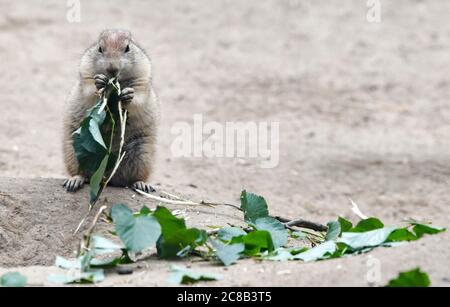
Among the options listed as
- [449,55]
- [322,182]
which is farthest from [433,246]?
[449,55]

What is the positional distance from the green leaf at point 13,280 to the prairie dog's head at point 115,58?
88.8 inches

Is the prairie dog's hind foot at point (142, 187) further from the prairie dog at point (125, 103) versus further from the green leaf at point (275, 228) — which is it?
the green leaf at point (275, 228)

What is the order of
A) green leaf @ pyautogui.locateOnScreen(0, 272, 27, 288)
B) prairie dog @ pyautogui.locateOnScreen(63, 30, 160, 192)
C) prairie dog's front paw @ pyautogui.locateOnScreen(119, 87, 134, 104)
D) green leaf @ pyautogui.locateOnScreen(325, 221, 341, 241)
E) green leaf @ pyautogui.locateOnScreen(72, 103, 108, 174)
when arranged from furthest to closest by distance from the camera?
prairie dog @ pyautogui.locateOnScreen(63, 30, 160, 192)
prairie dog's front paw @ pyautogui.locateOnScreen(119, 87, 134, 104)
green leaf @ pyautogui.locateOnScreen(72, 103, 108, 174)
green leaf @ pyautogui.locateOnScreen(325, 221, 341, 241)
green leaf @ pyautogui.locateOnScreen(0, 272, 27, 288)

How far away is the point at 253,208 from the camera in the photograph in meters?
6.09

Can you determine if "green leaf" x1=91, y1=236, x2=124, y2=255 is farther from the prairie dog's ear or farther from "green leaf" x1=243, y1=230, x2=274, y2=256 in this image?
the prairie dog's ear

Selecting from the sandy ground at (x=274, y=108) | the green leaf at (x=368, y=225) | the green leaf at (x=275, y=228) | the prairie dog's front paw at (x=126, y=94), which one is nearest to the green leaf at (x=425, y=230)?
the green leaf at (x=368, y=225)

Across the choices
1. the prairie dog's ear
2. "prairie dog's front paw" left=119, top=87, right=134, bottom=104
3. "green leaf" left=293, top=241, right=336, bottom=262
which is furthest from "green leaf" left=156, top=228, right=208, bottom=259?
the prairie dog's ear

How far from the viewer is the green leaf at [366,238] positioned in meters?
5.14

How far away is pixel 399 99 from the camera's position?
12.1 m

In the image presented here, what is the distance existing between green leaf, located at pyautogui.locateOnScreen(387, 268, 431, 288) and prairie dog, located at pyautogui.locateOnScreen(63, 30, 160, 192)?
289 cm

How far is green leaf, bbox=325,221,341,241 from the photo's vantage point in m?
5.76

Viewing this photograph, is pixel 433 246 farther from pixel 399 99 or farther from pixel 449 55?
pixel 449 55

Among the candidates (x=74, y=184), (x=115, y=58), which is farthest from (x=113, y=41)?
(x=74, y=184)
